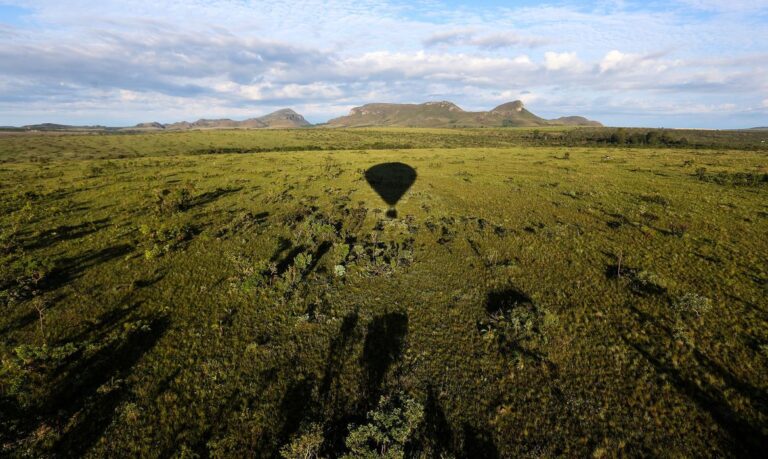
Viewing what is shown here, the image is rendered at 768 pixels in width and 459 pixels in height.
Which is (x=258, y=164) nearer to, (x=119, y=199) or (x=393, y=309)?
(x=119, y=199)

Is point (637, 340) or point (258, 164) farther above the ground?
point (258, 164)

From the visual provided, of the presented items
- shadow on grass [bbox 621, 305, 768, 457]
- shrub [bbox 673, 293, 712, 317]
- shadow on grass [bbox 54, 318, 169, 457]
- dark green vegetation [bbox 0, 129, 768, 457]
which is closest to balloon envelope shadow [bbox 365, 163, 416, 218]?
dark green vegetation [bbox 0, 129, 768, 457]

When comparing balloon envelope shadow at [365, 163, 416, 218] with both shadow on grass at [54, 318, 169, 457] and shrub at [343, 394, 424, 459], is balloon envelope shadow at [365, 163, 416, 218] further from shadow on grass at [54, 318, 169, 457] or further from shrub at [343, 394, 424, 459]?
shrub at [343, 394, 424, 459]

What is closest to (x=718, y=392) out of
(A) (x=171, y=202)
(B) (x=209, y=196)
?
(A) (x=171, y=202)

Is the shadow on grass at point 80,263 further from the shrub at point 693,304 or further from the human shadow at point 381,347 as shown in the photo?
the shrub at point 693,304

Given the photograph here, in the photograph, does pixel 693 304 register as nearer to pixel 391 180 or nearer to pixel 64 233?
pixel 391 180

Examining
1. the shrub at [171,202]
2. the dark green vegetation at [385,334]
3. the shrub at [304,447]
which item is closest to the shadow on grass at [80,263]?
the dark green vegetation at [385,334]

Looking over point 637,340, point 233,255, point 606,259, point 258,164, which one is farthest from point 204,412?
point 258,164
